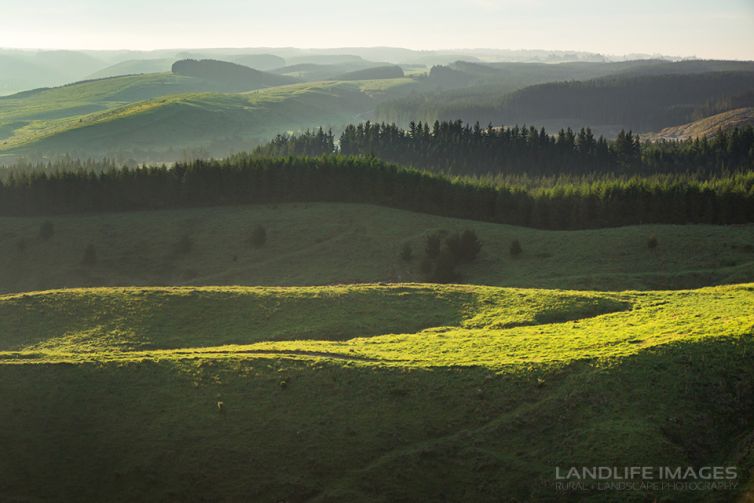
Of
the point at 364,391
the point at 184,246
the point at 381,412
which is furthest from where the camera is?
the point at 184,246

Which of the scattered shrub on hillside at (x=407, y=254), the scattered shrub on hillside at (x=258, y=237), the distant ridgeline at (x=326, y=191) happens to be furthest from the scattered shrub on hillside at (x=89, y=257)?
the scattered shrub on hillside at (x=407, y=254)

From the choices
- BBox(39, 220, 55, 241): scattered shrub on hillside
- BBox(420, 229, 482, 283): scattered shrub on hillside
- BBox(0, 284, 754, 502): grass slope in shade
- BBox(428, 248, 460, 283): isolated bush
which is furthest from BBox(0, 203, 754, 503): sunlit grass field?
BBox(39, 220, 55, 241): scattered shrub on hillside

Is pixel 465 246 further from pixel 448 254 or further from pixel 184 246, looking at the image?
pixel 184 246

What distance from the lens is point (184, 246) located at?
122062 mm

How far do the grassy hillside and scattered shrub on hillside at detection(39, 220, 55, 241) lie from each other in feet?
2.32

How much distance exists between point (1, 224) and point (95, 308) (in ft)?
251

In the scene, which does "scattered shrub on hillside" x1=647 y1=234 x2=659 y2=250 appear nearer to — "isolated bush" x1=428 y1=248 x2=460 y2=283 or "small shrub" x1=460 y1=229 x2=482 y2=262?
"small shrub" x1=460 y1=229 x2=482 y2=262

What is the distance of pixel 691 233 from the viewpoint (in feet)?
366

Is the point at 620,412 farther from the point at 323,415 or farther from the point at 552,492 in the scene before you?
the point at 323,415

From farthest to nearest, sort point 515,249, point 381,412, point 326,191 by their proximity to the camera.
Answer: point 326,191
point 515,249
point 381,412

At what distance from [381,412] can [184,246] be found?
272 ft

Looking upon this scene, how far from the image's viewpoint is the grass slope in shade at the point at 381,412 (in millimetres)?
41625

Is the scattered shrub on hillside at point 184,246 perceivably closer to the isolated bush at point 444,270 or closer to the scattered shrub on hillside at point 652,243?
the isolated bush at point 444,270

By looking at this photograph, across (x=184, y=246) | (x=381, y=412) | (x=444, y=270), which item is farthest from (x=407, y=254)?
(x=381, y=412)
